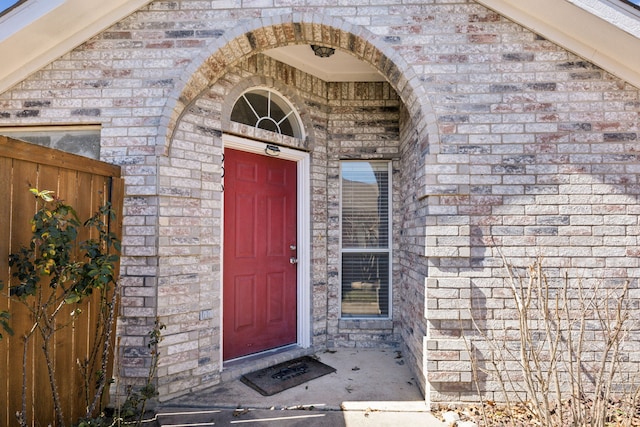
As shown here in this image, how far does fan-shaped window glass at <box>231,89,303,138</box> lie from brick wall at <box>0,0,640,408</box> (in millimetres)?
520

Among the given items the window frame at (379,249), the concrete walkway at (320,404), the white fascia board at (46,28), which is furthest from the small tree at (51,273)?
the window frame at (379,249)

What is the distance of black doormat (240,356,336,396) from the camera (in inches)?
132

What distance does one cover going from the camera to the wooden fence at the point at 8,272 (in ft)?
6.87

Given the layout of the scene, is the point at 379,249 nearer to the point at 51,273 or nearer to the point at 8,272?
the point at 51,273

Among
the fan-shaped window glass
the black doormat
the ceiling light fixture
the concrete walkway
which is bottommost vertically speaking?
the concrete walkway

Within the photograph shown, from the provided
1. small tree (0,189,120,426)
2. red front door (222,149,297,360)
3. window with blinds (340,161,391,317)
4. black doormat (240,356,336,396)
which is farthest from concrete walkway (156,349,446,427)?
window with blinds (340,161,391,317)

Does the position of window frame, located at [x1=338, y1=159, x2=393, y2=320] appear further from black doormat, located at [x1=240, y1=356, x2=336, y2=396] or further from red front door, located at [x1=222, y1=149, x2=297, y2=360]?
black doormat, located at [x1=240, y1=356, x2=336, y2=396]

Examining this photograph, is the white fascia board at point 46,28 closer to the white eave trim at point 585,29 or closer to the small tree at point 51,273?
the small tree at point 51,273

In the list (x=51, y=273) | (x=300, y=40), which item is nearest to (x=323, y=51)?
(x=300, y=40)

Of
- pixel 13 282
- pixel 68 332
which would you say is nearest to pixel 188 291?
pixel 68 332

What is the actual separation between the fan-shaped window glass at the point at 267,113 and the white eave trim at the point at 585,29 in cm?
206

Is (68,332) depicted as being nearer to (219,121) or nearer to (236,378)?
(236,378)

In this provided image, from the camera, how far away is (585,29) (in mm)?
2857

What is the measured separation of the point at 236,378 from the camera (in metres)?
3.51
